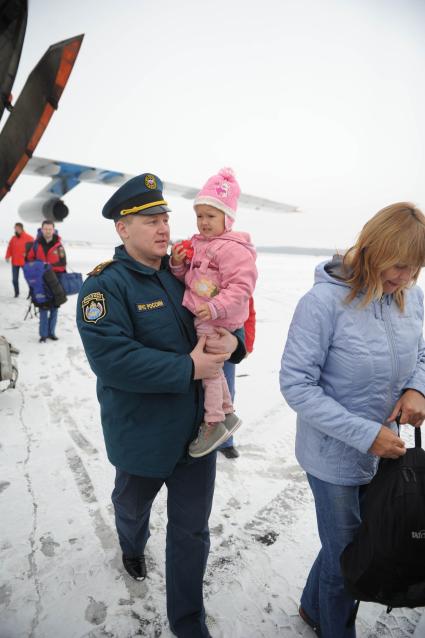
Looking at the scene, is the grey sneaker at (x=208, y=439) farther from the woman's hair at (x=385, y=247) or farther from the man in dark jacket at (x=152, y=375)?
the woman's hair at (x=385, y=247)

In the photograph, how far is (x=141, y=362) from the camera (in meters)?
1.44

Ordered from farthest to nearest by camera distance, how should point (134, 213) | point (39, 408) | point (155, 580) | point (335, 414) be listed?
point (39, 408) → point (155, 580) → point (134, 213) → point (335, 414)

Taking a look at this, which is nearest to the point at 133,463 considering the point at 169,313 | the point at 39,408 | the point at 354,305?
the point at 169,313

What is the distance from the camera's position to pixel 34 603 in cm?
193

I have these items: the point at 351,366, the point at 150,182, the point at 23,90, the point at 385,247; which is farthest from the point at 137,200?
the point at 23,90

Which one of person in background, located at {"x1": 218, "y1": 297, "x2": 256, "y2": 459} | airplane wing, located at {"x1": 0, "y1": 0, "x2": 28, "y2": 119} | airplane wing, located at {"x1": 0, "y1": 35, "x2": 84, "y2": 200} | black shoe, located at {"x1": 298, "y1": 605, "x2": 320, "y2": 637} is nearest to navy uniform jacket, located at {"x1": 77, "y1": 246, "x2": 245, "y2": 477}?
black shoe, located at {"x1": 298, "y1": 605, "x2": 320, "y2": 637}

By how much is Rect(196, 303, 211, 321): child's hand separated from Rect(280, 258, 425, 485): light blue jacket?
418 millimetres

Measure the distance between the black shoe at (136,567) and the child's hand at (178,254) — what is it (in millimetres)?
1822

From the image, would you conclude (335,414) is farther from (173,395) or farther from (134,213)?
(134,213)

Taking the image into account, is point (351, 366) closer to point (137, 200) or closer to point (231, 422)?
point (231, 422)

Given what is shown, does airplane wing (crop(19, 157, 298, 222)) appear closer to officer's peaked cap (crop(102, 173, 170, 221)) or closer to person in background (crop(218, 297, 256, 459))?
person in background (crop(218, 297, 256, 459))

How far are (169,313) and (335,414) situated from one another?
87 centimetres

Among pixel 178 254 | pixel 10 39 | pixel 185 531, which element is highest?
pixel 10 39

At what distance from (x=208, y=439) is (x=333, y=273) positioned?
100cm
